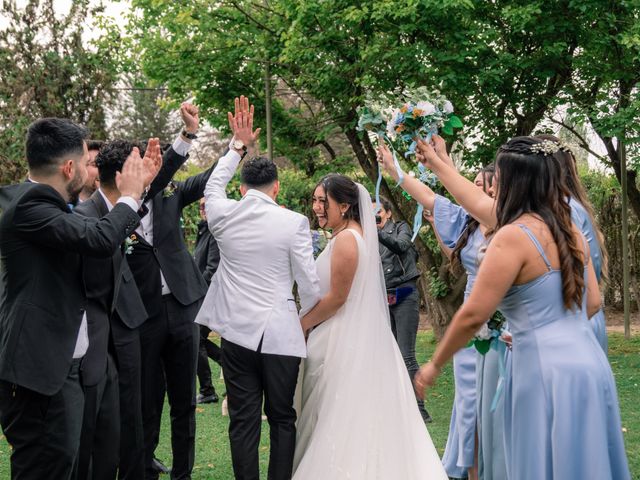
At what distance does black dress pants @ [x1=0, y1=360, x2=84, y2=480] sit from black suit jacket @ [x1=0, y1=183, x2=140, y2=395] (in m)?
0.09

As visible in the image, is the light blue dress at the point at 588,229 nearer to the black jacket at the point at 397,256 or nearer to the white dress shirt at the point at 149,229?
the white dress shirt at the point at 149,229

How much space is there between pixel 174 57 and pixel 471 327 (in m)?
9.65

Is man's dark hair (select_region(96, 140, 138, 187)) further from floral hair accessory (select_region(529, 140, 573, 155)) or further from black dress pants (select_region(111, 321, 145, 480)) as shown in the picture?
floral hair accessory (select_region(529, 140, 573, 155))

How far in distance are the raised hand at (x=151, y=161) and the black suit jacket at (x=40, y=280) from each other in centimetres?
40

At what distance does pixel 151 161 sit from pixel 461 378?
9.10 feet

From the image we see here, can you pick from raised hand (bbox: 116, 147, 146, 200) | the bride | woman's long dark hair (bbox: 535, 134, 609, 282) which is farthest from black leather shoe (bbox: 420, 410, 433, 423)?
raised hand (bbox: 116, 147, 146, 200)

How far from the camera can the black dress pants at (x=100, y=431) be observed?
4090mm

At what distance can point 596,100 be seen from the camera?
10.9m

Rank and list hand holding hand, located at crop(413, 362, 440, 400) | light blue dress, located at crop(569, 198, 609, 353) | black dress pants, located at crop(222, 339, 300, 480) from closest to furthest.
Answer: hand holding hand, located at crop(413, 362, 440, 400)
light blue dress, located at crop(569, 198, 609, 353)
black dress pants, located at crop(222, 339, 300, 480)

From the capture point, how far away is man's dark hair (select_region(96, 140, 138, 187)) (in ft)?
16.1

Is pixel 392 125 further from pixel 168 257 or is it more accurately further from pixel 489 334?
pixel 168 257

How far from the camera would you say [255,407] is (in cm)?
535

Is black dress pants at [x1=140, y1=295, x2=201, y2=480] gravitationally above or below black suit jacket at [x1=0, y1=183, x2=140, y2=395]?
below

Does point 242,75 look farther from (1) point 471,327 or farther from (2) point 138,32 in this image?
(1) point 471,327
